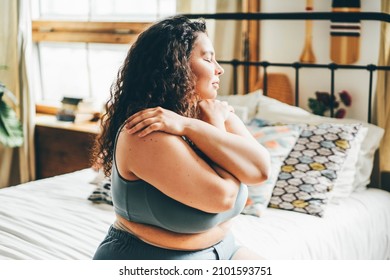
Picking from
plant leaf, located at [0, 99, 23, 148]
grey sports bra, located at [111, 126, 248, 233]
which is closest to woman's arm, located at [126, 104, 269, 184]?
grey sports bra, located at [111, 126, 248, 233]

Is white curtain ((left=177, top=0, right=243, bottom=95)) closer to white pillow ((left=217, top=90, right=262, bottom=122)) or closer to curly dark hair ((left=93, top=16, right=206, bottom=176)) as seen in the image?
white pillow ((left=217, top=90, right=262, bottom=122))

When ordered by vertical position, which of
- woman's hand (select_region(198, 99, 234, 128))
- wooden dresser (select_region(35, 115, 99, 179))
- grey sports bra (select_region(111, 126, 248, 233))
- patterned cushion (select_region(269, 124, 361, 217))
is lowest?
wooden dresser (select_region(35, 115, 99, 179))

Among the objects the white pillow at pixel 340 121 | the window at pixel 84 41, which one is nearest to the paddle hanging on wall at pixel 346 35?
the white pillow at pixel 340 121

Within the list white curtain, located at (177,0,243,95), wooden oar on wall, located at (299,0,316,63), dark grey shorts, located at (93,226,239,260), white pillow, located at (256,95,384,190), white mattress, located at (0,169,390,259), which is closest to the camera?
dark grey shorts, located at (93,226,239,260)

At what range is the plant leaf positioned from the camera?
3.46 m

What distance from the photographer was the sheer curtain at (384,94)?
98.2 inches

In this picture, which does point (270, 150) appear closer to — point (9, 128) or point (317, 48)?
point (317, 48)

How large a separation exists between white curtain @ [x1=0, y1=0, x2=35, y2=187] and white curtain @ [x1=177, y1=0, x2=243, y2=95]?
102 cm

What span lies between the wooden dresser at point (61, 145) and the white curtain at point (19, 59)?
0.07m

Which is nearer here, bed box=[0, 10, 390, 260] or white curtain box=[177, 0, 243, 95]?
bed box=[0, 10, 390, 260]

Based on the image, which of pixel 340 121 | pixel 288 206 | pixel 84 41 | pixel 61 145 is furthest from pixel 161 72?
pixel 84 41

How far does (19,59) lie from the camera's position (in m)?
3.61

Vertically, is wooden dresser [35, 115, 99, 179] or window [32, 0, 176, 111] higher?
window [32, 0, 176, 111]

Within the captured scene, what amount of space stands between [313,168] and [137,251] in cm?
106
